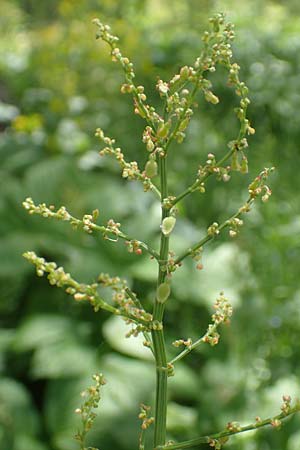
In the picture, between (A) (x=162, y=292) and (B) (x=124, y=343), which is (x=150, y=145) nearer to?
(A) (x=162, y=292)

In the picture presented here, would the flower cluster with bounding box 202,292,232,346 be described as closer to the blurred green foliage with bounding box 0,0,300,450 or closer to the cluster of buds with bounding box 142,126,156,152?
the cluster of buds with bounding box 142,126,156,152

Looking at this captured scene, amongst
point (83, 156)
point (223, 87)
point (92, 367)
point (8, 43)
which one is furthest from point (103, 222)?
point (8, 43)

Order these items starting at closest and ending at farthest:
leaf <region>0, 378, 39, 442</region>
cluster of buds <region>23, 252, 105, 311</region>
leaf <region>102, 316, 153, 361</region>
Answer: cluster of buds <region>23, 252, 105, 311</region> < leaf <region>0, 378, 39, 442</region> < leaf <region>102, 316, 153, 361</region>

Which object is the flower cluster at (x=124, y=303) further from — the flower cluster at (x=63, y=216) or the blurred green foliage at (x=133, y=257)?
the blurred green foliage at (x=133, y=257)

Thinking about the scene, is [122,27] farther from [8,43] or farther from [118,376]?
[8,43]

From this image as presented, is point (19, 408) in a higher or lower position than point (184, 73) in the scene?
higher

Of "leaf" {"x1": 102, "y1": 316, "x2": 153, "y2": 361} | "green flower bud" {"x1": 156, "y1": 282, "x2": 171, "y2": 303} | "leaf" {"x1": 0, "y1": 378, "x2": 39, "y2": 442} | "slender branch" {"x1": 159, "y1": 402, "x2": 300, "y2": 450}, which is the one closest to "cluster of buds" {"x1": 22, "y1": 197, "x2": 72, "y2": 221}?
"green flower bud" {"x1": 156, "y1": 282, "x2": 171, "y2": 303}

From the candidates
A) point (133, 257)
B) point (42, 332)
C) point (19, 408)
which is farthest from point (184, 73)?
point (133, 257)

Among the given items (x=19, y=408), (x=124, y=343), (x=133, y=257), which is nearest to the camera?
(x=19, y=408)
